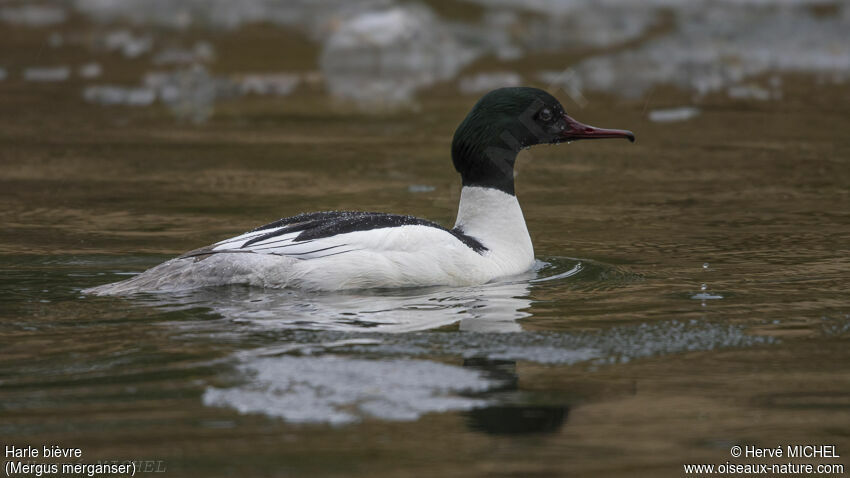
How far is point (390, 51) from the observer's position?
18.9m

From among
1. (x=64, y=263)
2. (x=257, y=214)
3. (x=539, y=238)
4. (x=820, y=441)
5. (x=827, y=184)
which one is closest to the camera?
(x=820, y=441)

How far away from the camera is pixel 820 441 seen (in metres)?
4.18

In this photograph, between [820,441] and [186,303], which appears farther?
[186,303]

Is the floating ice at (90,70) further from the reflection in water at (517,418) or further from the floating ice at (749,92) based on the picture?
the reflection in water at (517,418)

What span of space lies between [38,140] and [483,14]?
11.5 meters

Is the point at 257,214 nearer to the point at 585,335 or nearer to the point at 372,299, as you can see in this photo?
the point at 372,299

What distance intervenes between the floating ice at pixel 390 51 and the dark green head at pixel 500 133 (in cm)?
1018

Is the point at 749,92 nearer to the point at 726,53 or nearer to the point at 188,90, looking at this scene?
the point at 726,53

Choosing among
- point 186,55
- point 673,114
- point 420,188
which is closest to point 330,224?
point 420,188

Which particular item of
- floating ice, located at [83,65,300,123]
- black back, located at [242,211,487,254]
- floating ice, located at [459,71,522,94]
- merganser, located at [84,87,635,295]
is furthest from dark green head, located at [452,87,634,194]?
floating ice, located at [459,71,522,94]

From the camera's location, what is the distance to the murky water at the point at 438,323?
4.19 m

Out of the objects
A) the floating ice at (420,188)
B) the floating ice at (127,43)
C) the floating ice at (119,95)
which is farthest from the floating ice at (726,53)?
the floating ice at (127,43)

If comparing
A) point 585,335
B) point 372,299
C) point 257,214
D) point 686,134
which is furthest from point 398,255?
point 686,134

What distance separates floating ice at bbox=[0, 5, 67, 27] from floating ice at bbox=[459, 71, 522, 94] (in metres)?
10.2
